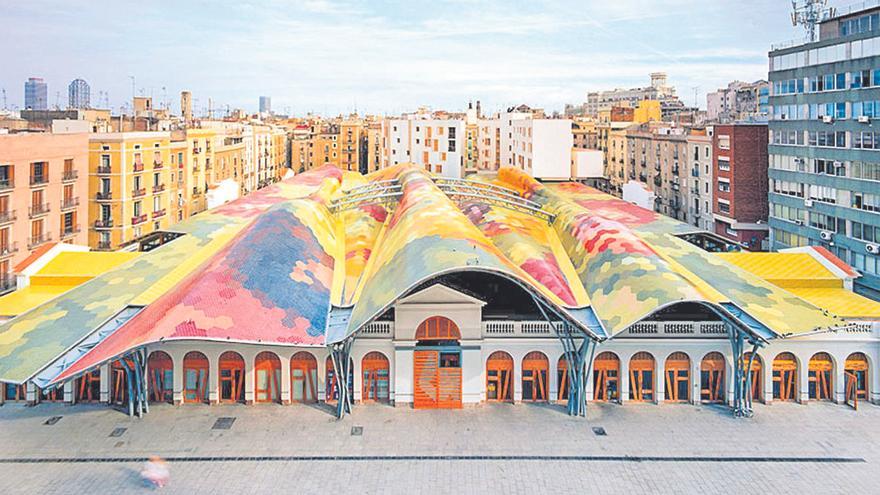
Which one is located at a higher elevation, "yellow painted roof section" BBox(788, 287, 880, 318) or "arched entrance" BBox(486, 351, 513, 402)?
"yellow painted roof section" BBox(788, 287, 880, 318)

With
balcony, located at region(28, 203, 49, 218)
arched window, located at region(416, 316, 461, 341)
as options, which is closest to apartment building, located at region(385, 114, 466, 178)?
balcony, located at region(28, 203, 49, 218)

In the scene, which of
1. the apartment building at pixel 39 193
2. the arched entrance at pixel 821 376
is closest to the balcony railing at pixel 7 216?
the apartment building at pixel 39 193

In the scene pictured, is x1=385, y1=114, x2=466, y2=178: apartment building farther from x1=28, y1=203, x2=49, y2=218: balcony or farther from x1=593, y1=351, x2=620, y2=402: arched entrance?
x1=593, y1=351, x2=620, y2=402: arched entrance

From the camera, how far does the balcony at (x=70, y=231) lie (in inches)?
A: 2470

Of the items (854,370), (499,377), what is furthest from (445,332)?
(854,370)

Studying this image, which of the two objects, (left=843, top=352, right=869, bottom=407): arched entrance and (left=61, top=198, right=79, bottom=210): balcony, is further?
(left=61, top=198, right=79, bottom=210): balcony

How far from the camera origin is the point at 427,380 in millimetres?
38875

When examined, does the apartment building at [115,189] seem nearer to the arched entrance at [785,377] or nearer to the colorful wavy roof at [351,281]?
the colorful wavy roof at [351,281]

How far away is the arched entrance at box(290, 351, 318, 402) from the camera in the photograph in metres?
39.6

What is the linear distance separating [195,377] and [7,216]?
1025 inches

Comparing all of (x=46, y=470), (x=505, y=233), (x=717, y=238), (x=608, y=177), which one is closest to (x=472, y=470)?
(x=46, y=470)

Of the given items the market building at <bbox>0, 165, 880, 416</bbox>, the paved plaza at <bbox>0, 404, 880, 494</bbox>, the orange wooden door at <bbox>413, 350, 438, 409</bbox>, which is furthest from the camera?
the orange wooden door at <bbox>413, 350, 438, 409</bbox>

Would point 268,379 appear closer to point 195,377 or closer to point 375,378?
point 195,377

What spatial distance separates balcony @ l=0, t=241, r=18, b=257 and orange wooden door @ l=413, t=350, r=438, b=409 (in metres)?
34.3
